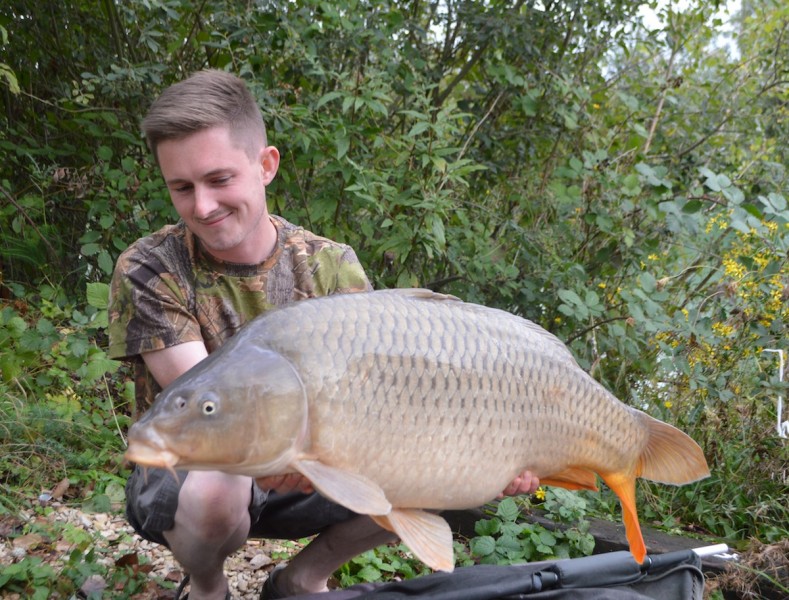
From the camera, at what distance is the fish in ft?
3.91

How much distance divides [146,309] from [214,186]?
0.28 m

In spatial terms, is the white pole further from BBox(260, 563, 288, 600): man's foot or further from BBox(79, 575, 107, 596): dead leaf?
BBox(79, 575, 107, 596): dead leaf

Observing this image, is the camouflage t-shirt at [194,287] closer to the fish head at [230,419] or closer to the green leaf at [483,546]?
the fish head at [230,419]

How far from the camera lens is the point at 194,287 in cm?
181

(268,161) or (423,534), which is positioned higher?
(268,161)

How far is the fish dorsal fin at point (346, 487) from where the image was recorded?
1.21 meters

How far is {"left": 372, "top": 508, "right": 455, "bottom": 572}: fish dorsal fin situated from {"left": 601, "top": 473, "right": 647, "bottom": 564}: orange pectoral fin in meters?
0.40

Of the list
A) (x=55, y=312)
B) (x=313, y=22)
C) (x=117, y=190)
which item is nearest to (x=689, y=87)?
(x=313, y=22)

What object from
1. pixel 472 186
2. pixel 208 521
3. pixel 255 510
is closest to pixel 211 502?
pixel 208 521

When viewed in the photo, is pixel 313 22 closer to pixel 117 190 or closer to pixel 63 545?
pixel 117 190

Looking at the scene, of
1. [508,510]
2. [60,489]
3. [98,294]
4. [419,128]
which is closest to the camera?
[508,510]

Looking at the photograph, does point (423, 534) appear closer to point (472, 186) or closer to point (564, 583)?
point (564, 583)

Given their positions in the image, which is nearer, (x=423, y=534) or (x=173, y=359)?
(x=423, y=534)

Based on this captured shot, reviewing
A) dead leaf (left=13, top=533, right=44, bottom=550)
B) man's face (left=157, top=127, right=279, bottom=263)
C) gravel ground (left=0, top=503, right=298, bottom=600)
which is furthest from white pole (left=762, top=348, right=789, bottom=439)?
dead leaf (left=13, top=533, right=44, bottom=550)
